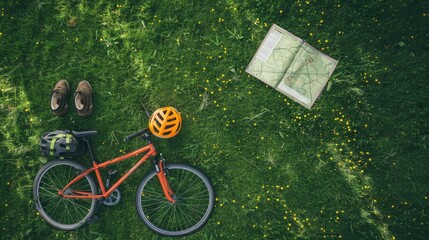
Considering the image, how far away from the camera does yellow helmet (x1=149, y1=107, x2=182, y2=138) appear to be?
3.91 metres

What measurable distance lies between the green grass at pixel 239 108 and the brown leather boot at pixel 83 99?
6.0 inches

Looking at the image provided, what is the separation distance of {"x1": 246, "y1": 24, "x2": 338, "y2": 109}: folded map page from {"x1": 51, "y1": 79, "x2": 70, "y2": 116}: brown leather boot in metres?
2.91

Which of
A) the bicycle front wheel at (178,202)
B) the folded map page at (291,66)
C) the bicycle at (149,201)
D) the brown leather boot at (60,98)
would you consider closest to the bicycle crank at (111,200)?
the bicycle at (149,201)

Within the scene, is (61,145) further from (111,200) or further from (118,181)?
(111,200)

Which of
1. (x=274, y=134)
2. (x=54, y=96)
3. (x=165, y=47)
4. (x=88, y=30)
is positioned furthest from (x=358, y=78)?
(x=54, y=96)

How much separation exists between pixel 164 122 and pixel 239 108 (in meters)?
1.30

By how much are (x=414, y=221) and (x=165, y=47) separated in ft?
15.5

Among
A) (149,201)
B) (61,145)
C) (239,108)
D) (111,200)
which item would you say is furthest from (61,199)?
(239,108)

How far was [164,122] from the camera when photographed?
12.8 feet

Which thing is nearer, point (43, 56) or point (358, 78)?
point (358, 78)

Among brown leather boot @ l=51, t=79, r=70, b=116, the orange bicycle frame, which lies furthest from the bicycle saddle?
brown leather boot @ l=51, t=79, r=70, b=116

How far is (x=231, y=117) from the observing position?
4.60m

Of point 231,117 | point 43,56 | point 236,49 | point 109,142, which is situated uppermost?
point 236,49

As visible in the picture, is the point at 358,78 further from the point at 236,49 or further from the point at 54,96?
the point at 54,96
